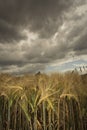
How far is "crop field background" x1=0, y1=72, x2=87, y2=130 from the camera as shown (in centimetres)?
793

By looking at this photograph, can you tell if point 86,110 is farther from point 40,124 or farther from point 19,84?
point 19,84

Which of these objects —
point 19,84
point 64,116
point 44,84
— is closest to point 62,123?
point 64,116

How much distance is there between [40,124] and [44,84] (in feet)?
3.97

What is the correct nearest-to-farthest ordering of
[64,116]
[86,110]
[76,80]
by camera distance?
[64,116] < [86,110] < [76,80]

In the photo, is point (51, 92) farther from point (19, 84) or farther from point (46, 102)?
point (19, 84)

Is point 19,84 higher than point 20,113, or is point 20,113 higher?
point 19,84

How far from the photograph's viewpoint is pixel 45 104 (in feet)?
26.2

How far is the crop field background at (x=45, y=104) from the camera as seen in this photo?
793 cm

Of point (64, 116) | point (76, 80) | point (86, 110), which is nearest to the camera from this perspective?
point (64, 116)

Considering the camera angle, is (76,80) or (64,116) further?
(76,80)

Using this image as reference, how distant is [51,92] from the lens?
26.1 feet

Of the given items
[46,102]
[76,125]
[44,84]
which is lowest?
[76,125]

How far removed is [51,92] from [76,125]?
4.53ft

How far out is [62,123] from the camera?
797 centimetres
